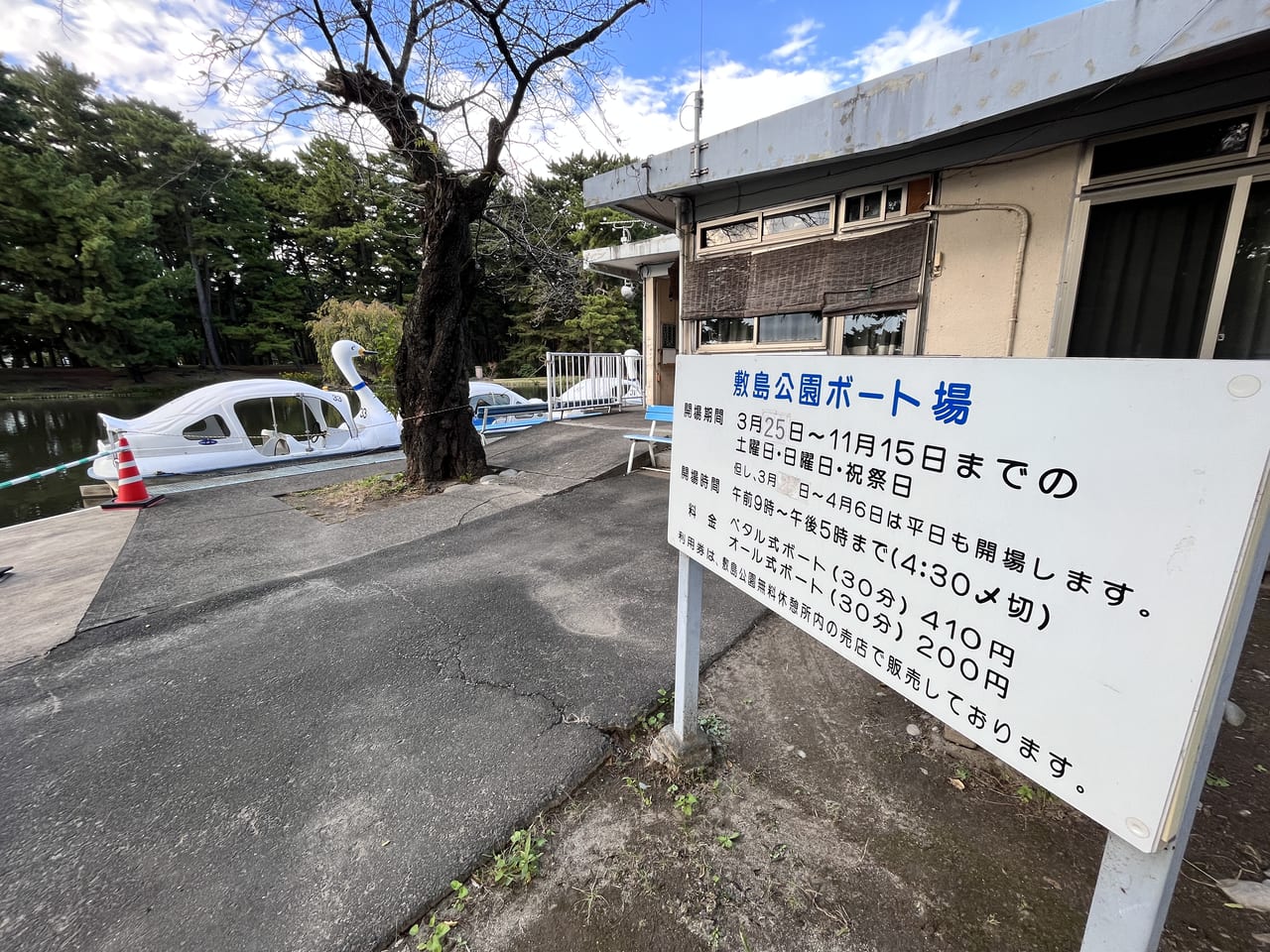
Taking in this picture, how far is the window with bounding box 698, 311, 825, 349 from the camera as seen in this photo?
4891 mm

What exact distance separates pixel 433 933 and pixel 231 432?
9.55m

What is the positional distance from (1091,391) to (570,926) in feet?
6.07

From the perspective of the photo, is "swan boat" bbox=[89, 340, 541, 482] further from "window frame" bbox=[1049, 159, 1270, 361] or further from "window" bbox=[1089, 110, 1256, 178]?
"window" bbox=[1089, 110, 1256, 178]

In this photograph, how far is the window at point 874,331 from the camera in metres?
4.25

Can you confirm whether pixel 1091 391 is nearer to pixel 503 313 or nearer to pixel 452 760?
pixel 452 760

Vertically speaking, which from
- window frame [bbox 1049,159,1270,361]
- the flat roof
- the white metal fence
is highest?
the flat roof

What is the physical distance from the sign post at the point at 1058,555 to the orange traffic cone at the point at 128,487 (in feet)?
25.7

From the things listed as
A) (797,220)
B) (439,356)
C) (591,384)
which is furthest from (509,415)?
(797,220)

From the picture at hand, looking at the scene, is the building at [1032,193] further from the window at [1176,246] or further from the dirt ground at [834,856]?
the dirt ground at [834,856]

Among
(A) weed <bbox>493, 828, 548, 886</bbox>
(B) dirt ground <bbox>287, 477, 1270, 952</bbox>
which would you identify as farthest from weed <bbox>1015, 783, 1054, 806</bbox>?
(A) weed <bbox>493, 828, 548, 886</bbox>

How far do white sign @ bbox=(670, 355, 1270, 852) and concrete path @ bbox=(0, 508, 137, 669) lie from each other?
4.42m

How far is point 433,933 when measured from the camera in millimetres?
1462

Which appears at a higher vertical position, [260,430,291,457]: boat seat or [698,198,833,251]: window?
[698,198,833,251]: window

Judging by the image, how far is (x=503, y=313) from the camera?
112 feet
